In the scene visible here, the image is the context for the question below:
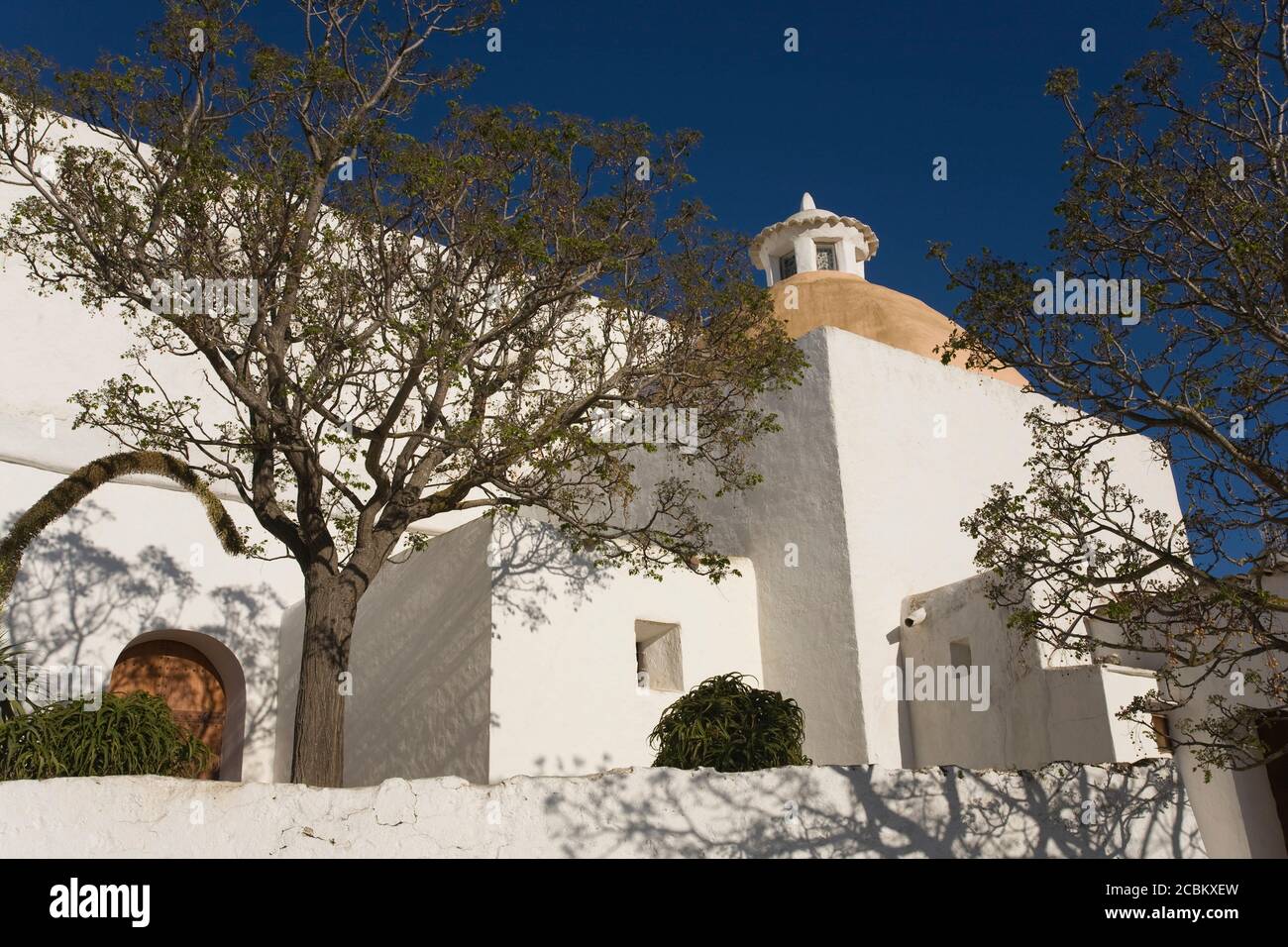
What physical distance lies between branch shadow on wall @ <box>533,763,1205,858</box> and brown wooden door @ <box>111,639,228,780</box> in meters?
7.59

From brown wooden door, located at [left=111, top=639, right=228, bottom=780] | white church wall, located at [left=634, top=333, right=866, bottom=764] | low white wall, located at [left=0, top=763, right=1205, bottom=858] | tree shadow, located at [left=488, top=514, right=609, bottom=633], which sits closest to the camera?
low white wall, located at [left=0, top=763, right=1205, bottom=858]

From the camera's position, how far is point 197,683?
13.2 m

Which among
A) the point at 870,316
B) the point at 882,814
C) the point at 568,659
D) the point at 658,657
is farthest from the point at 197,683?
the point at 870,316

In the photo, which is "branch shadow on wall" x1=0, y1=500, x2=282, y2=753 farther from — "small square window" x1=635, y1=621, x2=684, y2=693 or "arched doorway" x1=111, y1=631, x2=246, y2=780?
"small square window" x1=635, y1=621, x2=684, y2=693

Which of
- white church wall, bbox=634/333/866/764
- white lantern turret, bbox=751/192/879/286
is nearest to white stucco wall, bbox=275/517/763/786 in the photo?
white church wall, bbox=634/333/866/764

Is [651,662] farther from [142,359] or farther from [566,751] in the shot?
[142,359]

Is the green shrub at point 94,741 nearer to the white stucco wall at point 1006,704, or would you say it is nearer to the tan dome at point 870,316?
the white stucco wall at point 1006,704

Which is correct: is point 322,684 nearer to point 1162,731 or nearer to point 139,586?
point 139,586

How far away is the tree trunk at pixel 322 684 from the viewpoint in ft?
25.9

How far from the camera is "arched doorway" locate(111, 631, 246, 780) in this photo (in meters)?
12.7

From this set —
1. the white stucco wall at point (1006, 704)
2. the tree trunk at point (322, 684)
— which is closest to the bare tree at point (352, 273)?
the tree trunk at point (322, 684)

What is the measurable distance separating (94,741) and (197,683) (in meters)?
5.74

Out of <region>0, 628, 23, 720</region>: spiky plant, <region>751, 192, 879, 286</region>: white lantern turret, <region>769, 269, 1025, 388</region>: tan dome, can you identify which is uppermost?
<region>751, 192, 879, 286</region>: white lantern turret
